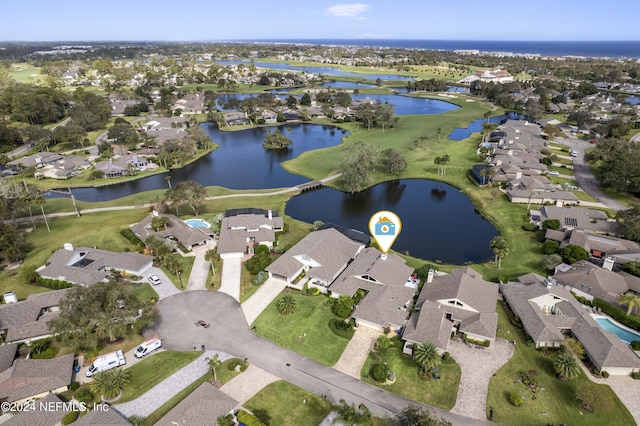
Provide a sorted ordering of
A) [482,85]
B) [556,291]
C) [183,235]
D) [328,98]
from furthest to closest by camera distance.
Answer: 1. [482,85]
2. [328,98]
3. [183,235]
4. [556,291]

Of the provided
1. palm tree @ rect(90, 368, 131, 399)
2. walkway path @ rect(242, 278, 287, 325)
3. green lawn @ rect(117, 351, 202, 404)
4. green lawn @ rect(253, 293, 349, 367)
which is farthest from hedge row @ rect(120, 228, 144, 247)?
palm tree @ rect(90, 368, 131, 399)

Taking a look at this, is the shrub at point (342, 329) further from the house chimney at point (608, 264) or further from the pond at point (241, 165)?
the pond at point (241, 165)

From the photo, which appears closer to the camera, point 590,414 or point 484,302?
point 590,414

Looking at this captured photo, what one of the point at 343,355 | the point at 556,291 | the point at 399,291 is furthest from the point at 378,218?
the point at 556,291

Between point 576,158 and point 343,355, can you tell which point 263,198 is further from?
point 576,158

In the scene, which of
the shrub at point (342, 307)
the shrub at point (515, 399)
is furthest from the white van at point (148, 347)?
the shrub at point (515, 399)

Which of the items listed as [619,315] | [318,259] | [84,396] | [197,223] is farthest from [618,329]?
[197,223]

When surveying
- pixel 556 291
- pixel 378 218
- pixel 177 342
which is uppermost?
pixel 378 218
